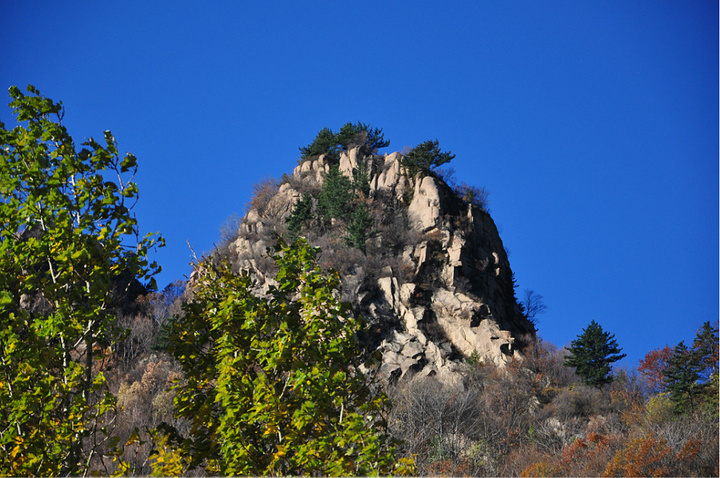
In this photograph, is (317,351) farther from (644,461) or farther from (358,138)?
(358,138)

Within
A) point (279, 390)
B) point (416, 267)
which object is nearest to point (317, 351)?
point (279, 390)

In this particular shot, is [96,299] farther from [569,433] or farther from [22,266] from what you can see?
[569,433]

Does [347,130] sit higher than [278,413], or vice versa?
[347,130]

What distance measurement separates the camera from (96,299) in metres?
5.39

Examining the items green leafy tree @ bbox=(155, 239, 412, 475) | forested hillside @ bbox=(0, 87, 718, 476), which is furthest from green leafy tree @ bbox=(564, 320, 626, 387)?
green leafy tree @ bbox=(155, 239, 412, 475)

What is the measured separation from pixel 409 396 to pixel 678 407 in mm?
13853

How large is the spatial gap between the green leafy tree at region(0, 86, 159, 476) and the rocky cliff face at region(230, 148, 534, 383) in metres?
30.1

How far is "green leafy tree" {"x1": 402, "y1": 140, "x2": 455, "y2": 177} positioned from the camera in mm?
50562

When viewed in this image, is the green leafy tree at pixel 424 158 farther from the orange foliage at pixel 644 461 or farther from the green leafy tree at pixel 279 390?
the green leafy tree at pixel 279 390

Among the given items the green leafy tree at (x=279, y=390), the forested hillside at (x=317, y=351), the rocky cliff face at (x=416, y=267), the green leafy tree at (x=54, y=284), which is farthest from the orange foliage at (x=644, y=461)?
the green leafy tree at (x=54, y=284)

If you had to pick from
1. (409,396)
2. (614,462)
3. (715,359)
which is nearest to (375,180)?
(409,396)

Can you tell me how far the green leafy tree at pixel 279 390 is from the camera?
17.6ft

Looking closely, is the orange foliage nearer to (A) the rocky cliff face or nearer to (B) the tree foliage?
(A) the rocky cliff face

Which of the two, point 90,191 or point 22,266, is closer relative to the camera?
point 22,266
